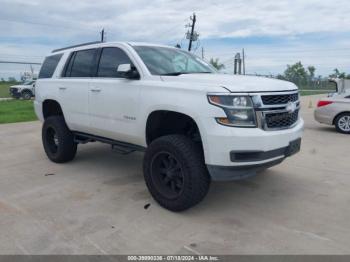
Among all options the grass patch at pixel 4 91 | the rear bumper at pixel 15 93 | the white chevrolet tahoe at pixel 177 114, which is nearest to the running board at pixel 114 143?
the white chevrolet tahoe at pixel 177 114

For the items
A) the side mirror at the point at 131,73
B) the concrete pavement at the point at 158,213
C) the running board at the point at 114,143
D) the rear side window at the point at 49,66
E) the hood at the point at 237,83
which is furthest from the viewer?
the rear side window at the point at 49,66

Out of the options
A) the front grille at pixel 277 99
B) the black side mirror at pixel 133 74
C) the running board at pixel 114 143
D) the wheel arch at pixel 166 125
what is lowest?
the running board at pixel 114 143

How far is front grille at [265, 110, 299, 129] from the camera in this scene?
3.76 m

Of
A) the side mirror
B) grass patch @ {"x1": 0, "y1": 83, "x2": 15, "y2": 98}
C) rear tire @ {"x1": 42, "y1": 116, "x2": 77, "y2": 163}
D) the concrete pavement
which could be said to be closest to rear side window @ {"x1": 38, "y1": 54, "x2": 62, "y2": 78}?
rear tire @ {"x1": 42, "y1": 116, "x2": 77, "y2": 163}

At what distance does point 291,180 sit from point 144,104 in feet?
8.41

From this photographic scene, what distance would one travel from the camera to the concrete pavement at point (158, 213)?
3303 millimetres

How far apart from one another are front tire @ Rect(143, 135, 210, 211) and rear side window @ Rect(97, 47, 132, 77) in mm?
1362

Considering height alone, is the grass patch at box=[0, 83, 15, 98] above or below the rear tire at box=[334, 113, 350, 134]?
above

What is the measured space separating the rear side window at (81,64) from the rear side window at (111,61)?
255 mm

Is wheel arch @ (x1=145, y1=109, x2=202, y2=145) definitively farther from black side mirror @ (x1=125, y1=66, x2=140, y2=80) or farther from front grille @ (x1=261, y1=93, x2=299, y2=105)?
front grille @ (x1=261, y1=93, x2=299, y2=105)

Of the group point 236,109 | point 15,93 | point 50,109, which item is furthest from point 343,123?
point 15,93

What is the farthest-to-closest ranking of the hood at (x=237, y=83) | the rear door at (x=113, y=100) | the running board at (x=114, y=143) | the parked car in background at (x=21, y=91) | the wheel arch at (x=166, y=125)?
the parked car in background at (x=21, y=91) → the running board at (x=114, y=143) → the rear door at (x=113, y=100) → the wheel arch at (x=166, y=125) → the hood at (x=237, y=83)

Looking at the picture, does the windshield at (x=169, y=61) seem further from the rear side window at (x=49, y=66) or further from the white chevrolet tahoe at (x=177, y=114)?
the rear side window at (x=49, y=66)

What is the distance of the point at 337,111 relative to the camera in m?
10.0
